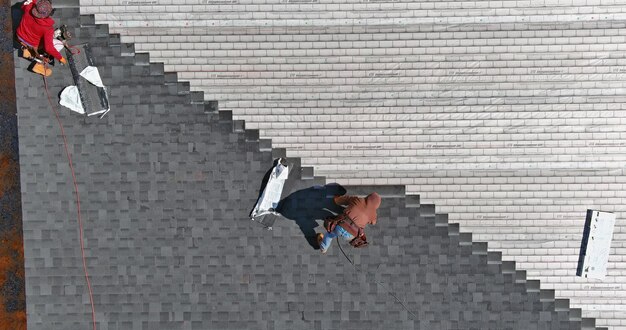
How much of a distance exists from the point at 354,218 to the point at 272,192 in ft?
6.49

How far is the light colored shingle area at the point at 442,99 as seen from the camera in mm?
11312

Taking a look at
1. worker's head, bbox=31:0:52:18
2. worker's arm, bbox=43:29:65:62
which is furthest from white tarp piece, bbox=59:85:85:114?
worker's head, bbox=31:0:52:18

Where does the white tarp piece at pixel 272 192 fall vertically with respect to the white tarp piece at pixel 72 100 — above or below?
below

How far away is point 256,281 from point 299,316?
4.03 ft

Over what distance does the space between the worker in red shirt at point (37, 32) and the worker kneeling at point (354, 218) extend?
22.5 feet

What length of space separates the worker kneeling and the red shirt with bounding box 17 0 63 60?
6883mm

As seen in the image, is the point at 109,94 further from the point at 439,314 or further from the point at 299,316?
the point at 439,314

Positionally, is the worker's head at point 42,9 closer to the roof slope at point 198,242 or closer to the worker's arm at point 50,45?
the worker's arm at point 50,45

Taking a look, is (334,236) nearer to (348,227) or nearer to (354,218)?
(348,227)

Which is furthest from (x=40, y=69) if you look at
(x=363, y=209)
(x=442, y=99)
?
(x=442, y=99)

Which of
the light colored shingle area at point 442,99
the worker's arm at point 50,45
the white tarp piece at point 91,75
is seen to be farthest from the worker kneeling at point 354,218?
the worker's arm at point 50,45

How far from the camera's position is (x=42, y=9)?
10.6 metres

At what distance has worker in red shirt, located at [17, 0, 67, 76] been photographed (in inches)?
420

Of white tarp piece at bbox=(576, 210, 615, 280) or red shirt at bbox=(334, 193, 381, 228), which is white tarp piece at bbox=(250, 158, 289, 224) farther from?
white tarp piece at bbox=(576, 210, 615, 280)
